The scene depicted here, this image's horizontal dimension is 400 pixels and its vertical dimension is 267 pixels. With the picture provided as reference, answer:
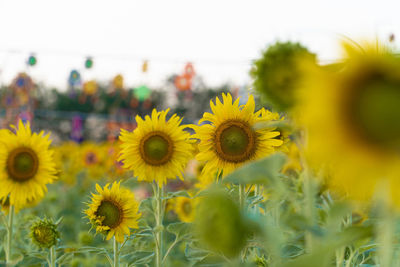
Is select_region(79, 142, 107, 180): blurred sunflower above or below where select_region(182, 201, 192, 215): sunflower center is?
above

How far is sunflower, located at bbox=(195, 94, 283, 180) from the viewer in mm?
1515

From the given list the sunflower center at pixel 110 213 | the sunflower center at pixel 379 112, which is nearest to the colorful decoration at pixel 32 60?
the sunflower center at pixel 110 213

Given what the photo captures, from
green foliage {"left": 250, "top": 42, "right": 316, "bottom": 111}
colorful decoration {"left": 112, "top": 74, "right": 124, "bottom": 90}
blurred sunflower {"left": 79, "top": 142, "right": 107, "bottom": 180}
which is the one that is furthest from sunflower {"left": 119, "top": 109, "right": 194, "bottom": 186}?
colorful decoration {"left": 112, "top": 74, "right": 124, "bottom": 90}

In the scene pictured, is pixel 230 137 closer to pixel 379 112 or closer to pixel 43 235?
pixel 43 235

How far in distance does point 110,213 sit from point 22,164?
26.4 inches

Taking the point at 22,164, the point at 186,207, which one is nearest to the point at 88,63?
the point at 186,207

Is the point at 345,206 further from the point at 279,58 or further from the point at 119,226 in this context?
the point at 119,226

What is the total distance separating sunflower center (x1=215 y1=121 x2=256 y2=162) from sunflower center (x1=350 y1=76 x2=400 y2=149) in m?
1.00

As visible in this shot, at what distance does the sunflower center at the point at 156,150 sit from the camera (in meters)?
1.84

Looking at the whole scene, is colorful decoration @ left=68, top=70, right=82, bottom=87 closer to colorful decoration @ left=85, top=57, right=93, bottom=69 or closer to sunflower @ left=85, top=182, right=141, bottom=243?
colorful decoration @ left=85, top=57, right=93, bottom=69

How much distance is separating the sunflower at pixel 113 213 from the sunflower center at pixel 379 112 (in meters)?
1.20

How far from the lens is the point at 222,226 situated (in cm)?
55

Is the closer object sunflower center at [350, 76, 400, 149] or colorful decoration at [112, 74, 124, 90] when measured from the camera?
sunflower center at [350, 76, 400, 149]

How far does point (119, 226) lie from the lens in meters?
1.60
